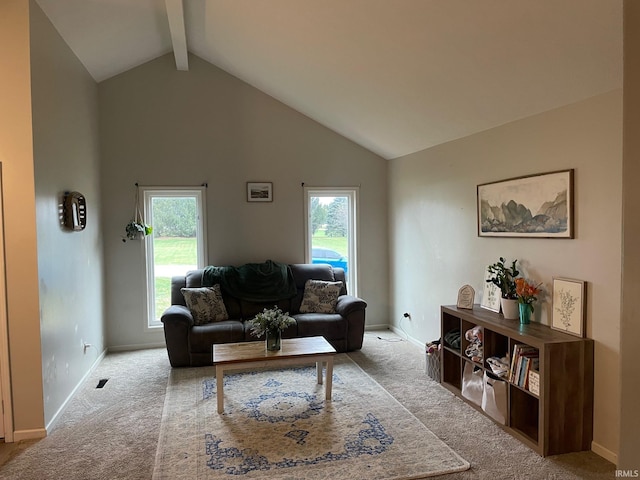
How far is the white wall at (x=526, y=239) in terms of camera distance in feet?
8.44

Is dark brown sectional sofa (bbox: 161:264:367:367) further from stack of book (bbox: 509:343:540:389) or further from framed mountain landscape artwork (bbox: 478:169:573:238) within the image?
stack of book (bbox: 509:343:540:389)

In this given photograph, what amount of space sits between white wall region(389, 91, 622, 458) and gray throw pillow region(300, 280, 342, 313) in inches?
39.3

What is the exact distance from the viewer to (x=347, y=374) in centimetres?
406

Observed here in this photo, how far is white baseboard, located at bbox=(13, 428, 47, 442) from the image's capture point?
9.55ft

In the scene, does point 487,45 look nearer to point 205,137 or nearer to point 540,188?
point 540,188

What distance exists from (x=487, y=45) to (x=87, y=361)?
438 centimetres

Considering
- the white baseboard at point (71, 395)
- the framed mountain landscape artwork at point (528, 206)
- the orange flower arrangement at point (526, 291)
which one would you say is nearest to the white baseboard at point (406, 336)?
the framed mountain landscape artwork at point (528, 206)

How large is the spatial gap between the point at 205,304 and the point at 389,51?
313 cm

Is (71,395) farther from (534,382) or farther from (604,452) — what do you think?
(604,452)

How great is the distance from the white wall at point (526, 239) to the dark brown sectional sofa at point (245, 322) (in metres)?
0.88

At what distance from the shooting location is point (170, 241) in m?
5.26

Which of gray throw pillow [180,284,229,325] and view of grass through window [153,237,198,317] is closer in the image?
gray throw pillow [180,284,229,325]

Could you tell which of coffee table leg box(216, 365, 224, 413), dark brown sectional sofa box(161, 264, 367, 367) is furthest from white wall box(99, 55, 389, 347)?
coffee table leg box(216, 365, 224, 413)

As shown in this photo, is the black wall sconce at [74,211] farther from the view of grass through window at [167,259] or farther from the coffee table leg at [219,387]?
the coffee table leg at [219,387]
